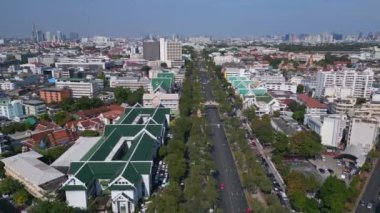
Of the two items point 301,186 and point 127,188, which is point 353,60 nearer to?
point 301,186

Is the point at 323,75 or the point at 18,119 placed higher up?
the point at 323,75

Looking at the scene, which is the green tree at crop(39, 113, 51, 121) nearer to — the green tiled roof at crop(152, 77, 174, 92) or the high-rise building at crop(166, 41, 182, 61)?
the green tiled roof at crop(152, 77, 174, 92)

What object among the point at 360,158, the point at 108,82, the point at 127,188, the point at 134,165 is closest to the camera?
the point at 127,188

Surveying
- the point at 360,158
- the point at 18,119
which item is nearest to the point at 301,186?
the point at 360,158

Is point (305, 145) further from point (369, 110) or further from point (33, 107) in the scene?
point (33, 107)

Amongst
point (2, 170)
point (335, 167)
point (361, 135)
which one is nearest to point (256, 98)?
point (361, 135)

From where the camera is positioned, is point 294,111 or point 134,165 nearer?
point 134,165

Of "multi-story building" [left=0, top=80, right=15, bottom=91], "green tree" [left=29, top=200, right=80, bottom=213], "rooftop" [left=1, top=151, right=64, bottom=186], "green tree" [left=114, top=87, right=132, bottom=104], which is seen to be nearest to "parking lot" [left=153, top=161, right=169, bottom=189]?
"rooftop" [left=1, top=151, right=64, bottom=186]

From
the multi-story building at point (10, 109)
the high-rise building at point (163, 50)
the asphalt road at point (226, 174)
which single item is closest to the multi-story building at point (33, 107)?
the multi-story building at point (10, 109)
